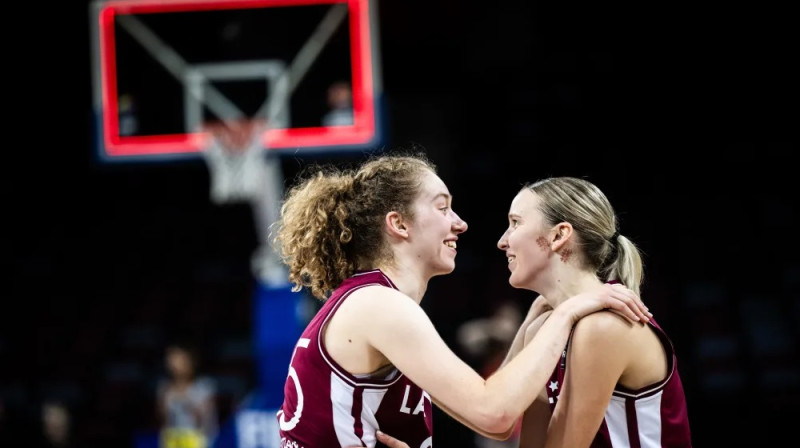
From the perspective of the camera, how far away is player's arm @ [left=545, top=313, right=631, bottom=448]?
257 cm

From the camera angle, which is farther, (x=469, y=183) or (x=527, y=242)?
(x=469, y=183)

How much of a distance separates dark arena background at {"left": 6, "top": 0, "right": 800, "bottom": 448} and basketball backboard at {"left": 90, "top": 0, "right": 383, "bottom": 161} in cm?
224

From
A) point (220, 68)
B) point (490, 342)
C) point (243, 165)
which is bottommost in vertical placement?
point (490, 342)

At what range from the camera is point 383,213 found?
2.88m

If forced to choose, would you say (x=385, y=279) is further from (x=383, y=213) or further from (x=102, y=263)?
(x=102, y=263)

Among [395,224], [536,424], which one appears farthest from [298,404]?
[536,424]

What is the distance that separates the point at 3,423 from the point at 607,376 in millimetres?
7664

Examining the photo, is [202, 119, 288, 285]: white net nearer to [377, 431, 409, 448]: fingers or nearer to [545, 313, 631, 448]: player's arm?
[377, 431, 409, 448]: fingers

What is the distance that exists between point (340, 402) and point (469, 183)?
8.89 metres

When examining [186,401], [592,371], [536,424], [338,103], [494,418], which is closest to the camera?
[494,418]

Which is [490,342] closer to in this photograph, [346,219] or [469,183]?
[469,183]

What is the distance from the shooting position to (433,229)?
9.48 ft

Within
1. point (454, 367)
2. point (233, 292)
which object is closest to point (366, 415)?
point (454, 367)

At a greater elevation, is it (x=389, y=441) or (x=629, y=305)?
(x=629, y=305)
